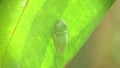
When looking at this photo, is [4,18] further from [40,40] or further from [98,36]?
[98,36]

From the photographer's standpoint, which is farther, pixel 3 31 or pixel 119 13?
pixel 119 13

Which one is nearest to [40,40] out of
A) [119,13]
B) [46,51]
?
[46,51]

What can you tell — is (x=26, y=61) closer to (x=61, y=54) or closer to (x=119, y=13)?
(x=61, y=54)
